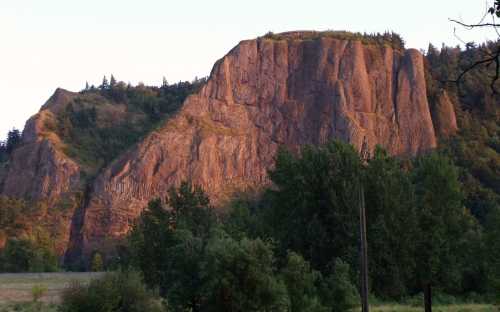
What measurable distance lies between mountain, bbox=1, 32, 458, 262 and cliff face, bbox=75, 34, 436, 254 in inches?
6.0

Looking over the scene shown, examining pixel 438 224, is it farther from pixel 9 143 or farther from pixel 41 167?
pixel 9 143

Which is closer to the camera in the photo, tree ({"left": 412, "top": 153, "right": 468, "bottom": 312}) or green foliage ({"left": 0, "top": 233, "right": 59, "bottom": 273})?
tree ({"left": 412, "top": 153, "right": 468, "bottom": 312})

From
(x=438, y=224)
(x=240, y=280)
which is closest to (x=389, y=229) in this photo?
(x=438, y=224)

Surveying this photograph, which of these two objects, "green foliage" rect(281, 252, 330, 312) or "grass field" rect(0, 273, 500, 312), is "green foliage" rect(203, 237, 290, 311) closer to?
"green foliage" rect(281, 252, 330, 312)

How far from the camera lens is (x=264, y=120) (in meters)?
124

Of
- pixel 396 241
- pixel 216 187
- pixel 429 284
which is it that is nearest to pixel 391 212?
pixel 396 241

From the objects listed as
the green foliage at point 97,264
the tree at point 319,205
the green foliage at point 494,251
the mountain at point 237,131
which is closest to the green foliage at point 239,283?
the tree at point 319,205

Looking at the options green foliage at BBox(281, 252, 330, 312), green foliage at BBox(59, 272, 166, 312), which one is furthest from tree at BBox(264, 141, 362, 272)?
green foliage at BBox(59, 272, 166, 312)

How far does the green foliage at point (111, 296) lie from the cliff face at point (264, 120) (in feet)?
270

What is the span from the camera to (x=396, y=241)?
3884 cm

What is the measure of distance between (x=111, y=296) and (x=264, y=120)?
9569 centimetres

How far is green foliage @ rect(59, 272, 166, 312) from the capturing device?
28.7m

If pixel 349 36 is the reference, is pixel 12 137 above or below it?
below

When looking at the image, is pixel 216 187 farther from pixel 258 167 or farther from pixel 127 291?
pixel 127 291
